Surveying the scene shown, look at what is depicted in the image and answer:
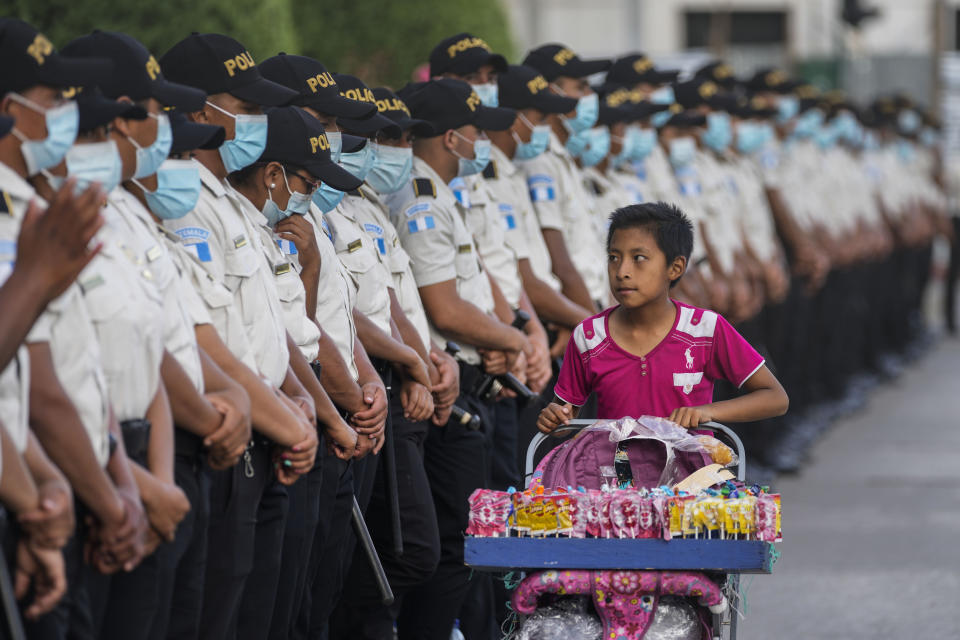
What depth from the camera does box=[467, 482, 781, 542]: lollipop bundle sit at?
4711 millimetres

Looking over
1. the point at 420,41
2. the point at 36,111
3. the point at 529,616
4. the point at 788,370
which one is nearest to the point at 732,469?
the point at 529,616

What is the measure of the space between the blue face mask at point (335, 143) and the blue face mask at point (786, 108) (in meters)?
8.85

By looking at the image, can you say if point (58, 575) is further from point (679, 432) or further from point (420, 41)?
point (420, 41)

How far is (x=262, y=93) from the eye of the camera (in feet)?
18.1

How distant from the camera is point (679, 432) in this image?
205 inches

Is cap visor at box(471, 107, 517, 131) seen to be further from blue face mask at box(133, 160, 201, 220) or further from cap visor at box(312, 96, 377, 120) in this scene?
blue face mask at box(133, 160, 201, 220)

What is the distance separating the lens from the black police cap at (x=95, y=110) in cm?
425

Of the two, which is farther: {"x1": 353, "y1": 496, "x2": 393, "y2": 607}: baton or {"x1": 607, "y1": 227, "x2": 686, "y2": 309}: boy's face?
{"x1": 353, "y1": 496, "x2": 393, "y2": 607}: baton

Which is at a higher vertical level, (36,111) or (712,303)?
(36,111)

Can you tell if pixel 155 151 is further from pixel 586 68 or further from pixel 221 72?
pixel 586 68

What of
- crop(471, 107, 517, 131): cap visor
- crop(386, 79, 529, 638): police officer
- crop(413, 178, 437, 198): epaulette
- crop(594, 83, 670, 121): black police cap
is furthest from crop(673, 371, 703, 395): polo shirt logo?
crop(594, 83, 670, 121): black police cap

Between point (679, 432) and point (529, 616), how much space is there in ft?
2.26

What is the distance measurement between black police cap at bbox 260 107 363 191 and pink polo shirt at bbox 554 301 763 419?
0.96 meters

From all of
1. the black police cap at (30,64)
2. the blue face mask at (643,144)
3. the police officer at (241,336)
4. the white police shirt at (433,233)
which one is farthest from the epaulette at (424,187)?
the blue face mask at (643,144)
